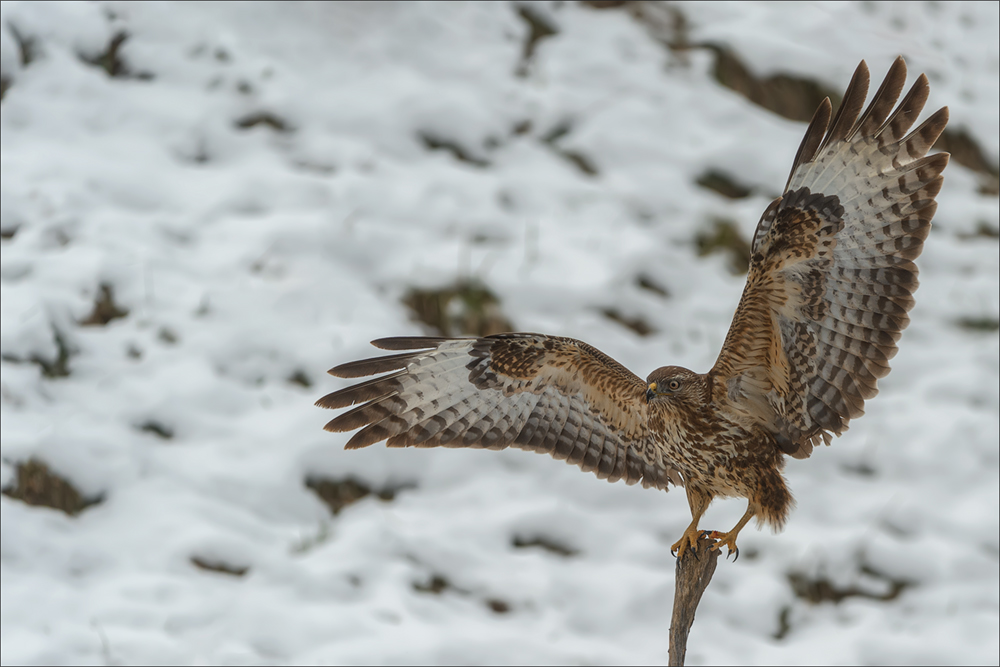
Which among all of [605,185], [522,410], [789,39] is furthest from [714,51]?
[522,410]

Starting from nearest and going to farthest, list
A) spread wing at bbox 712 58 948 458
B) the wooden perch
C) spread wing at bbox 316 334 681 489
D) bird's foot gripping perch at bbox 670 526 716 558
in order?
spread wing at bbox 712 58 948 458 → the wooden perch → bird's foot gripping perch at bbox 670 526 716 558 → spread wing at bbox 316 334 681 489

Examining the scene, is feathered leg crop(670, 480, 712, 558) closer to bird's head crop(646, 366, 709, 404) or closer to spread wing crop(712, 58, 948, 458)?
bird's head crop(646, 366, 709, 404)

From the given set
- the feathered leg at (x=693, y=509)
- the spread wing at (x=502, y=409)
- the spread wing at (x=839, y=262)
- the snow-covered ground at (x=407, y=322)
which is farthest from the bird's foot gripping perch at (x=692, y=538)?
the snow-covered ground at (x=407, y=322)

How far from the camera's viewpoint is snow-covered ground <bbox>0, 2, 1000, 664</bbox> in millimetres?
5023

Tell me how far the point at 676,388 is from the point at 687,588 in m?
0.80

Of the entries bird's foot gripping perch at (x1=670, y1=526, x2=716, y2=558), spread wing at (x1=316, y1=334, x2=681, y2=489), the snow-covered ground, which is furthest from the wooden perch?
the snow-covered ground

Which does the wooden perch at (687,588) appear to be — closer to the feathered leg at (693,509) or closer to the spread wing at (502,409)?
the feathered leg at (693,509)

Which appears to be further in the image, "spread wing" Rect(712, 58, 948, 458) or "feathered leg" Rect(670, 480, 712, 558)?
"feathered leg" Rect(670, 480, 712, 558)

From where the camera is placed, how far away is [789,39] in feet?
28.3

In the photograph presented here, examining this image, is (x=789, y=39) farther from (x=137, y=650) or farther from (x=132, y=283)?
(x=137, y=650)

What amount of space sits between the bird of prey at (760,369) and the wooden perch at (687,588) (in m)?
0.07

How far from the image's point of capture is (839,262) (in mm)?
3334

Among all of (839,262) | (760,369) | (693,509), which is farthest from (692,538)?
(839,262)

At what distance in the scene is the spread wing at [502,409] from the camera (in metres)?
4.18
